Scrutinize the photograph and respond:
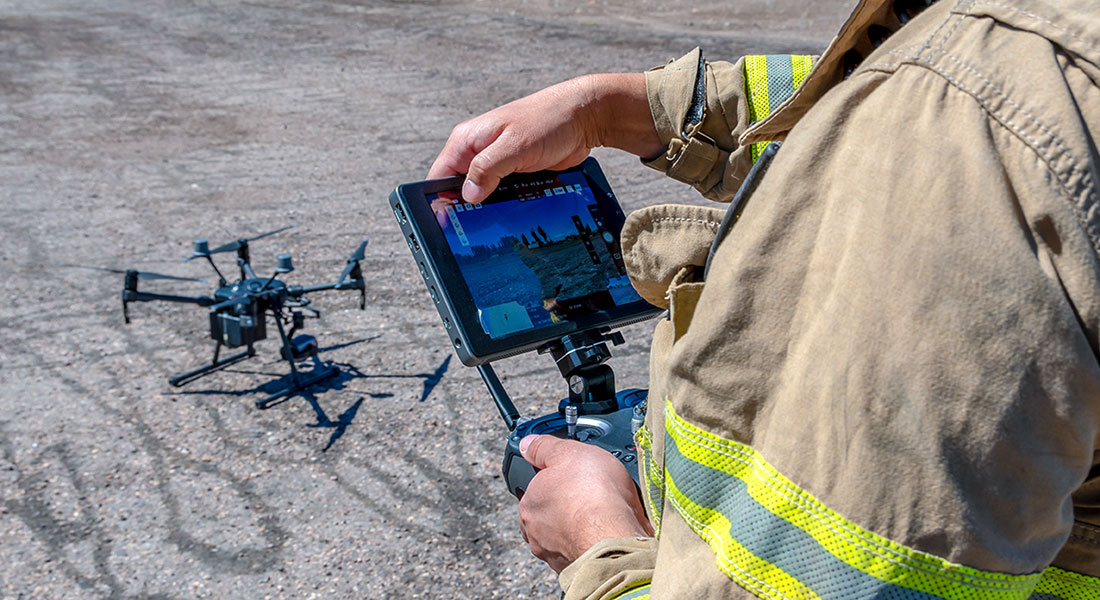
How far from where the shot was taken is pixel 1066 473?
720mm

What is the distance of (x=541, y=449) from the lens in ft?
5.07

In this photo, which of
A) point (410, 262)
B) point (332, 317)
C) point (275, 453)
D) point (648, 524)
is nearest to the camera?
point (648, 524)

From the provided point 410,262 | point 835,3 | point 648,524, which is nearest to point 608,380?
point 648,524

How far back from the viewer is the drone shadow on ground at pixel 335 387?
3797 millimetres

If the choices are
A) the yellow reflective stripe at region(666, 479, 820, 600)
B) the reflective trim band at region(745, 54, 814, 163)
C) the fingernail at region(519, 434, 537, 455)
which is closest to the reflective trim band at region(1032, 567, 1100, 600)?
the yellow reflective stripe at region(666, 479, 820, 600)

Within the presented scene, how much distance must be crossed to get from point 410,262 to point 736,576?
4550 mm

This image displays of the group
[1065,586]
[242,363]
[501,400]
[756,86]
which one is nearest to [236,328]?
[242,363]

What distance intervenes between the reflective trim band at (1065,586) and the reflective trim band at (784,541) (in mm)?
110

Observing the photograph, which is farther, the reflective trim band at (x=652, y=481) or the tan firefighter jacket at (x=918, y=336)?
the reflective trim band at (x=652, y=481)

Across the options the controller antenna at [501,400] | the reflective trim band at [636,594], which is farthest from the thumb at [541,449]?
the reflective trim band at [636,594]

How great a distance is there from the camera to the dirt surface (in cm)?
307

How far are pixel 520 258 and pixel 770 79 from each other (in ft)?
1.96

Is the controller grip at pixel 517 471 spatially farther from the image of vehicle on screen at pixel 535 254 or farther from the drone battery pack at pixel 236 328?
the drone battery pack at pixel 236 328

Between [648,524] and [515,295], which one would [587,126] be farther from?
[648,524]
